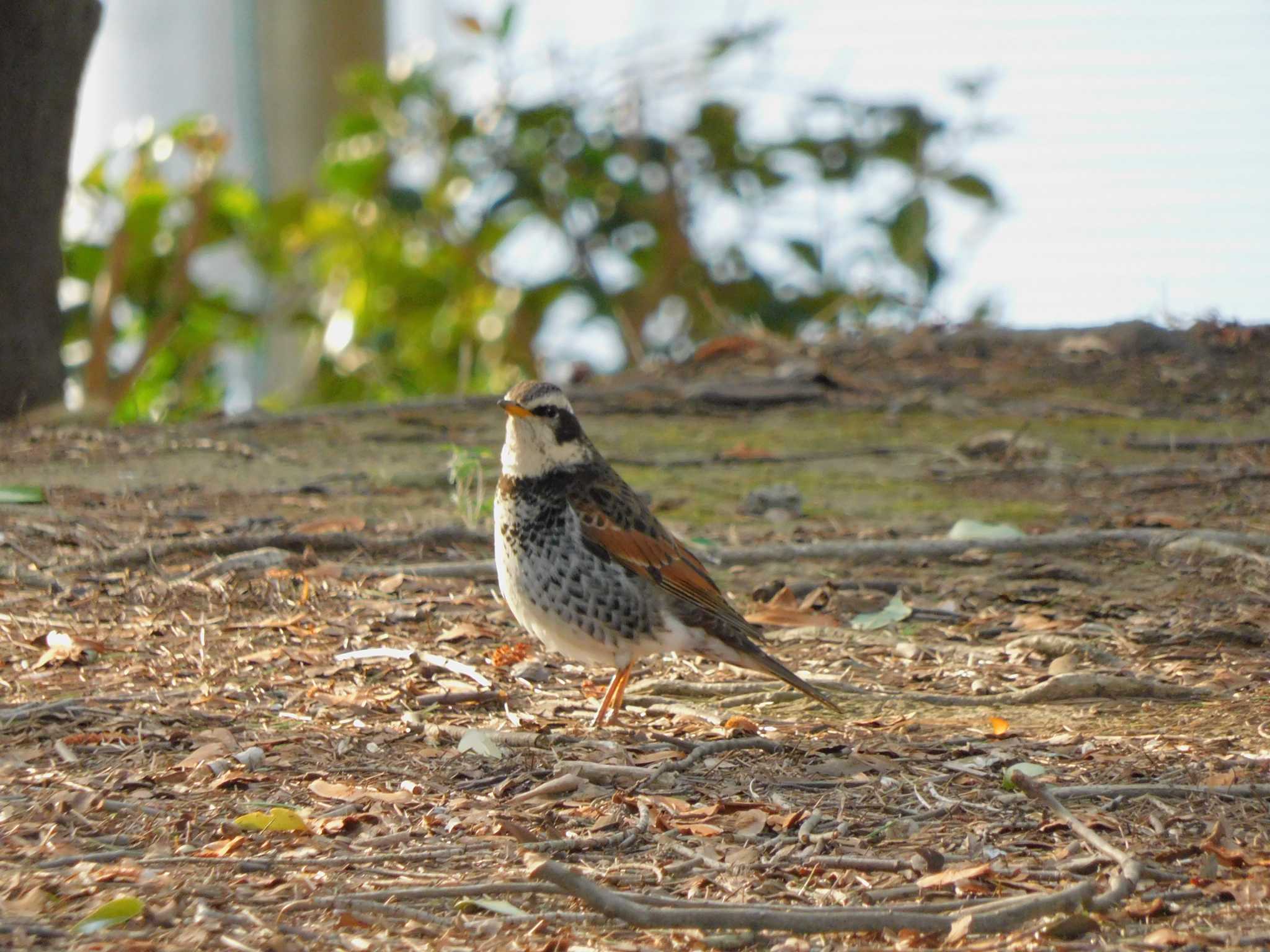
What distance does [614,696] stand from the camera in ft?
13.9

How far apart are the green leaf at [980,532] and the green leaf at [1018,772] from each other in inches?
81.1

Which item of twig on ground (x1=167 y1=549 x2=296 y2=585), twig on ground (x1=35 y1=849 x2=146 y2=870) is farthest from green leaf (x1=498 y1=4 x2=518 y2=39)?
twig on ground (x1=35 y1=849 x2=146 y2=870)

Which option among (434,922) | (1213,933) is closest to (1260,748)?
(1213,933)

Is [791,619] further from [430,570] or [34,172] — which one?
[34,172]

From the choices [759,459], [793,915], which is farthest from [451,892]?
[759,459]

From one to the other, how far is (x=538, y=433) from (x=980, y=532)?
196 cm

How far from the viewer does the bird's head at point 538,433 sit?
4.56m

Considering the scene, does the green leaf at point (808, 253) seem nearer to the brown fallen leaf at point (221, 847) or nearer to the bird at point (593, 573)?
the bird at point (593, 573)

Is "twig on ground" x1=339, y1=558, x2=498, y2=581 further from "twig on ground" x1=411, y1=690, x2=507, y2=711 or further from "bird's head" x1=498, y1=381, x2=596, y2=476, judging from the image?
"twig on ground" x1=411, y1=690, x2=507, y2=711

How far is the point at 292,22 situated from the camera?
43.4ft

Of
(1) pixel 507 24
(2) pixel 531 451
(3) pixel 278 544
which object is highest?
(1) pixel 507 24

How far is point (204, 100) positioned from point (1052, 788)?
444 inches

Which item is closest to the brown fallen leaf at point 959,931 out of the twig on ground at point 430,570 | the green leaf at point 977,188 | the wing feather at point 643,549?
the wing feather at point 643,549

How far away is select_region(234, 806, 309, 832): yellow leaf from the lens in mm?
3078
